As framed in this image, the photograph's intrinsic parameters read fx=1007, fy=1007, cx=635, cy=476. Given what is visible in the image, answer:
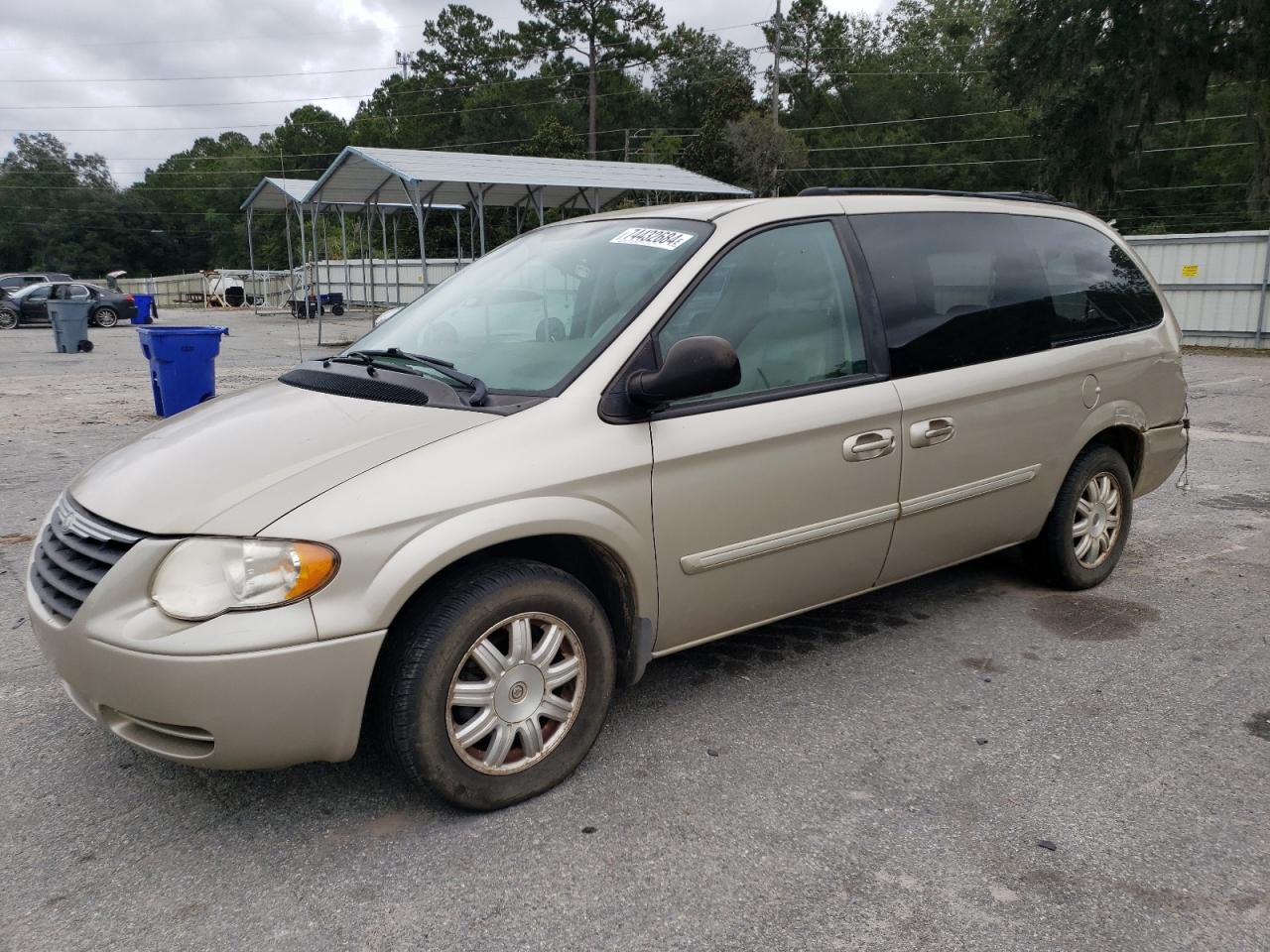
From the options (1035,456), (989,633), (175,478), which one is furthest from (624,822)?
(1035,456)

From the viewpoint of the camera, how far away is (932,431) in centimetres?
369

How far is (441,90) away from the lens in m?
72.6

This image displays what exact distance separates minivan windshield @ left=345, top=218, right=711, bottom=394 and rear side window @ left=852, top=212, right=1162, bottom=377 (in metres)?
0.85

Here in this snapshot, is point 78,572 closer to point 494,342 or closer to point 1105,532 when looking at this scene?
point 494,342

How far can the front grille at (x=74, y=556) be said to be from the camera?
8.43 ft

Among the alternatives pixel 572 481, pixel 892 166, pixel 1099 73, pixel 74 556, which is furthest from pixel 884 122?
pixel 74 556

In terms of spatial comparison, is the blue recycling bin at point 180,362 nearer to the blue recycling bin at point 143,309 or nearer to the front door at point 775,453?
the front door at point 775,453

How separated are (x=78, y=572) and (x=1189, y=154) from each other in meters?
61.2

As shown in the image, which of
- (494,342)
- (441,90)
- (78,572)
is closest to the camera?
(78,572)

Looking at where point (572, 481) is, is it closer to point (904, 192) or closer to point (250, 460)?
point (250, 460)

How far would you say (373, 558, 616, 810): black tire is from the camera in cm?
261

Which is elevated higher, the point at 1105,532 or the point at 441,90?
the point at 441,90

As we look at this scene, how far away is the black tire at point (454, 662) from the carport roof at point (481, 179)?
19755mm

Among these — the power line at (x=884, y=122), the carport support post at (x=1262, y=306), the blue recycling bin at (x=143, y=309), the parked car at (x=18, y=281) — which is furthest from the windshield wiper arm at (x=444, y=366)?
the power line at (x=884, y=122)
